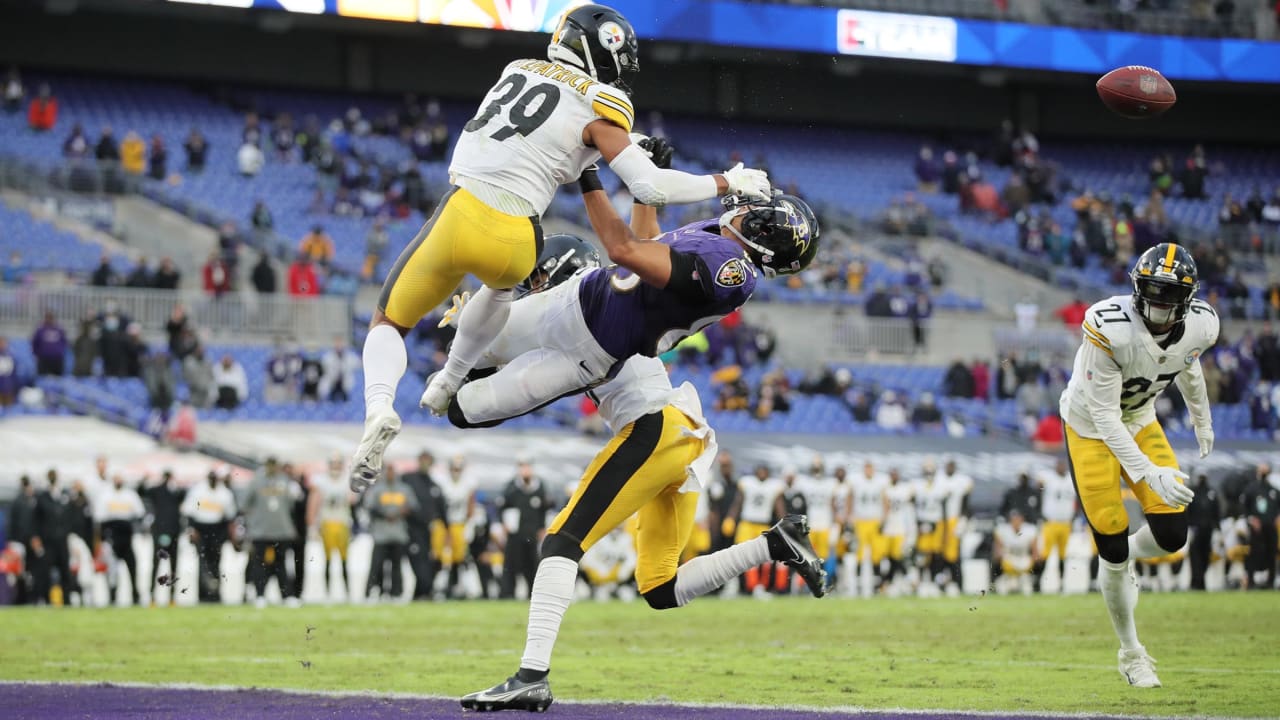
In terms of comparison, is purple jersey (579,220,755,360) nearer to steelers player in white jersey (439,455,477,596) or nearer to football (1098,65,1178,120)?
football (1098,65,1178,120)

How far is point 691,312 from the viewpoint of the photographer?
7.09m

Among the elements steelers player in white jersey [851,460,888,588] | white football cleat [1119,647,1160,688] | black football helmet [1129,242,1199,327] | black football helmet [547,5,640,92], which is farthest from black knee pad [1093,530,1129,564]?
steelers player in white jersey [851,460,888,588]

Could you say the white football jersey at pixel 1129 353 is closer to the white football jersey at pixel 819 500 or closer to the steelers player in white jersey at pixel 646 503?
the steelers player in white jersey at pixel 646 503

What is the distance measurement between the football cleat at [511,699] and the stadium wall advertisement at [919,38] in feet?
75.0

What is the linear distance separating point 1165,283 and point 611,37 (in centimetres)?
353

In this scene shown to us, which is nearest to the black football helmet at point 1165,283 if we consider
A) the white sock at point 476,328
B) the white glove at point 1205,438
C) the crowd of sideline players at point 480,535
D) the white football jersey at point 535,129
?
the white glove at point 1205,438

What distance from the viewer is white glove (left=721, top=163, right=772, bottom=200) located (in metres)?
6.82

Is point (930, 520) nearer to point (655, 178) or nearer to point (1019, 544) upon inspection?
point (1019, 544)

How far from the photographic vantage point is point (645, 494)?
24.1 ft

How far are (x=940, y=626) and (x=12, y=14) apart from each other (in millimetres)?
23491

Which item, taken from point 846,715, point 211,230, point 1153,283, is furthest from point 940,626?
point 211,230

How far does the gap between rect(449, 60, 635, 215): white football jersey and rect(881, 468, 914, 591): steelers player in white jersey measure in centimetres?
1338

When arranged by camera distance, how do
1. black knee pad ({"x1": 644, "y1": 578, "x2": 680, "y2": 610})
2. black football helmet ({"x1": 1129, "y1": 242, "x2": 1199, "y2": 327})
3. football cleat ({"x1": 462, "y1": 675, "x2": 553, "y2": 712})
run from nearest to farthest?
football cleat ({"x1": 462, "y1": 675, "x2": 553, "y2": 712})
black knee pad ({"x1": 644, "y1": 578, "x2": 680, "y2": 610})
black football helmet ({"x1": 1129, "y1": 242, "x2": 1199, "y2": 327})

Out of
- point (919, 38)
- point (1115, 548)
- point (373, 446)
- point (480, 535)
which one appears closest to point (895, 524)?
point (480, 535)
